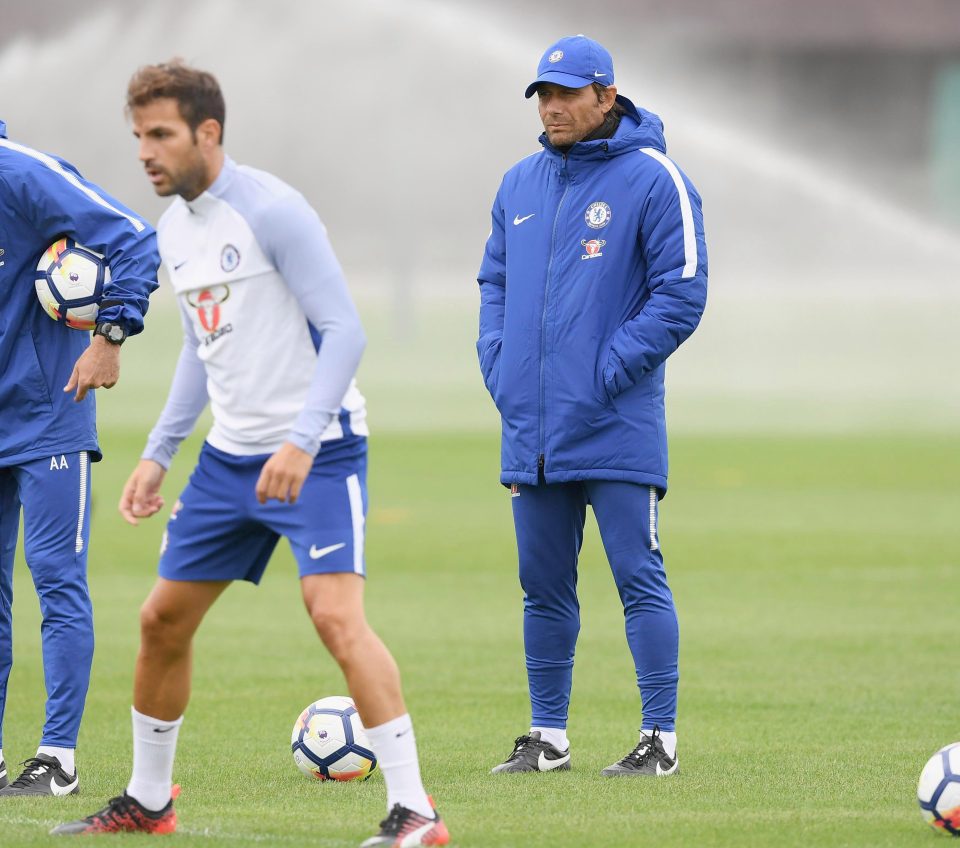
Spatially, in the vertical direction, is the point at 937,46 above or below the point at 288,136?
above

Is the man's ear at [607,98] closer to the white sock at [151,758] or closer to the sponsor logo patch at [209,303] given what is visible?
the sponsor logo patch at [209,303]

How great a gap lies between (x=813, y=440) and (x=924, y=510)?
39.0ft

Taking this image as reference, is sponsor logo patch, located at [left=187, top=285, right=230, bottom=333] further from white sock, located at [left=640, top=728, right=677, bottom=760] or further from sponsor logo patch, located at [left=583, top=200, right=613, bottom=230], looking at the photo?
white sock, located at [left=640, top=728, right=677, bottom=760]

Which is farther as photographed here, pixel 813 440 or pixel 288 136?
pixel 288 136

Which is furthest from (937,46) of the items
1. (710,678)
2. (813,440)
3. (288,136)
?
(710,678)

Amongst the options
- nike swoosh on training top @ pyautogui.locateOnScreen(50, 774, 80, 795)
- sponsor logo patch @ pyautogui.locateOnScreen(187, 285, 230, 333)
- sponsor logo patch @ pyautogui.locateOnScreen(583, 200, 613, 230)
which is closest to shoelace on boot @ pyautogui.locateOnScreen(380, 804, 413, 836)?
sponsor logo patch @ pyautogui.locateOnScreen(187, 285, 230, 333)

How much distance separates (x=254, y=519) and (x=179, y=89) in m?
1.35

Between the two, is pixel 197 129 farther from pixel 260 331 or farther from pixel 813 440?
pixel 813 440

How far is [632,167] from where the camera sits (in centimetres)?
761

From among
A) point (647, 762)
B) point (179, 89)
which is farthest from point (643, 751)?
point (179, 89)

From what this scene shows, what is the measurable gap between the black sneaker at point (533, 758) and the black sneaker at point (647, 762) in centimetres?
28

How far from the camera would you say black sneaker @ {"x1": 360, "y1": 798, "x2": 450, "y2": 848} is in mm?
5715

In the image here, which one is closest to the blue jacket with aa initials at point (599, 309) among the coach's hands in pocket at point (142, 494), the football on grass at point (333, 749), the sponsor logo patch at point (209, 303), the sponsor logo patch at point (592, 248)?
the sponsor logo patch at point (592, 248)

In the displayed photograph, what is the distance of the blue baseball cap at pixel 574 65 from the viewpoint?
293 inches
